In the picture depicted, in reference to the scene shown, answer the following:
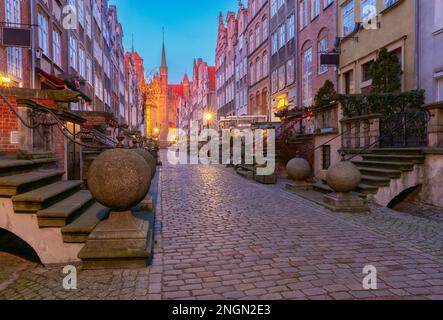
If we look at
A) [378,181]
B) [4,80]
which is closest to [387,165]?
[378,181]

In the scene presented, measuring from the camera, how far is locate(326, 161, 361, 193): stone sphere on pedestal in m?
8.13

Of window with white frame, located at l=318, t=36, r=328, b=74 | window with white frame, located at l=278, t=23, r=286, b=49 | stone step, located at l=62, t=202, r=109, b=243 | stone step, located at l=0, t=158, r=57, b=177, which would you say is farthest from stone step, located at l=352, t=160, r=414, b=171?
window with white frame, located at l=278, t=23, r=286, b=49

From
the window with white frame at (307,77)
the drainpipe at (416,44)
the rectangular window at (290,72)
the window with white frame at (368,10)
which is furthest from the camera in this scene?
the rectangular window at (290,72)

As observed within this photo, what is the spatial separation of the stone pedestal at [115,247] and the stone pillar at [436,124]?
750 cm

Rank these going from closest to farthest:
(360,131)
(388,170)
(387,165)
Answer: (388,170) → (387,165) → (360,131)

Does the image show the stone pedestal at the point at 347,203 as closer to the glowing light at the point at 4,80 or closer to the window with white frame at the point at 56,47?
the glowing light at the point at 4,80

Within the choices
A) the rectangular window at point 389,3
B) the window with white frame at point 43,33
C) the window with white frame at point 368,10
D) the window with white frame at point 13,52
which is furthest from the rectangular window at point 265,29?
the window with white frame at point 13,52

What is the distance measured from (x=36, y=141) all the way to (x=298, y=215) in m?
5.75

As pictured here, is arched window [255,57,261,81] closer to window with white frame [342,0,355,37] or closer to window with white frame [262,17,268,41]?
window with white frame [262,17,268,41]

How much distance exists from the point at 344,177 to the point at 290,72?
2079cm

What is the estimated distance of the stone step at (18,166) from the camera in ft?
17.3

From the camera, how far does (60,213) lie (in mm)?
4781

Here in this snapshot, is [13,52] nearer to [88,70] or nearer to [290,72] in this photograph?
[88,70]
